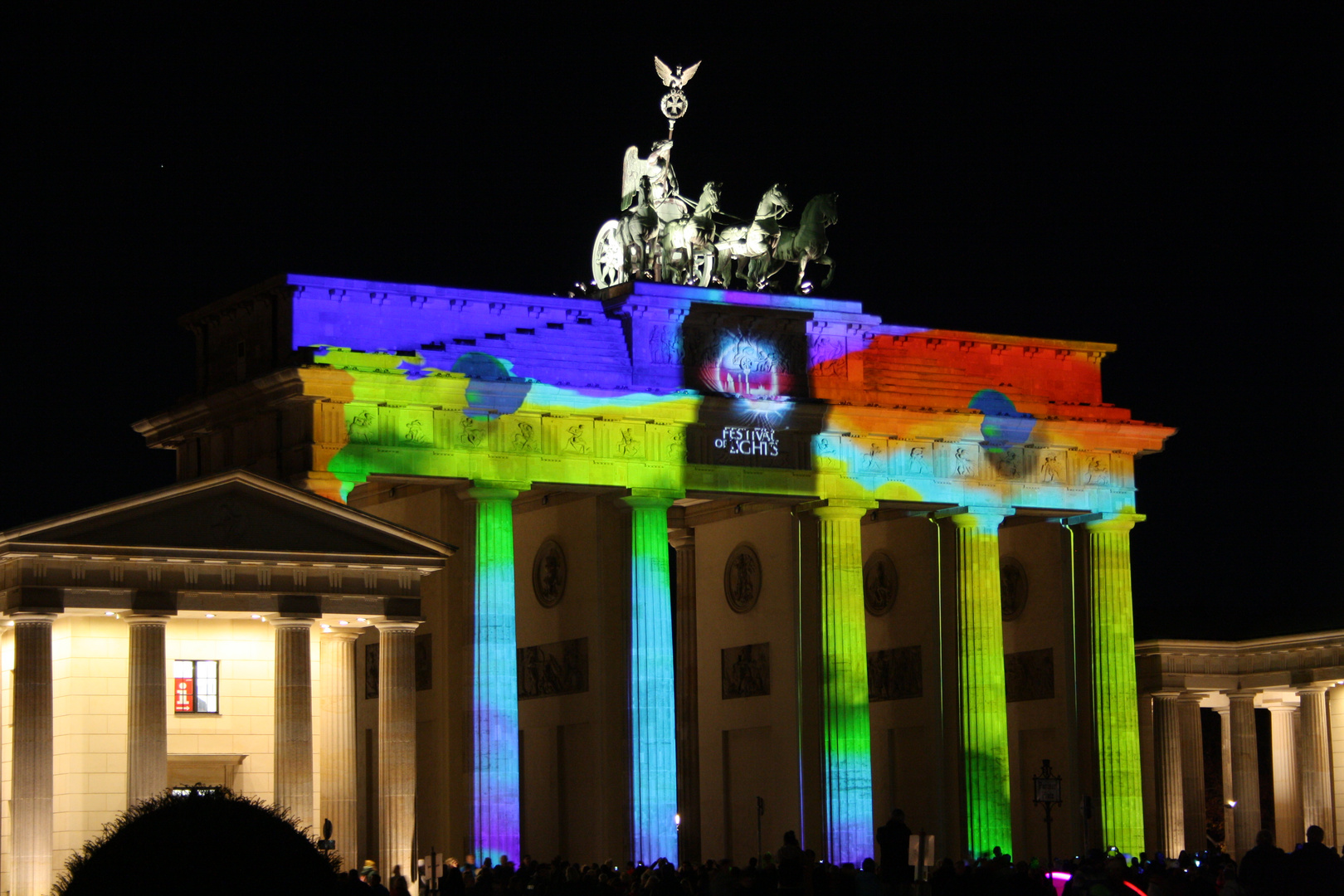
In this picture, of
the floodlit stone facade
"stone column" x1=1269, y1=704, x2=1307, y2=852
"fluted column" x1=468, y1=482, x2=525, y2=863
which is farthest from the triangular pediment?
"stone column" x1=1269, y1=704, x2=1307, y2=852

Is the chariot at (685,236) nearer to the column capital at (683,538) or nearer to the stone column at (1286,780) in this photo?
the column capital at (683,538)

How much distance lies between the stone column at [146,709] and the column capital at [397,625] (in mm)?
4765

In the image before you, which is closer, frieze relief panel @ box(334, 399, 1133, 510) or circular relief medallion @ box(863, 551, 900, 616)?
frieze relief panel @ box(334, 399, 1133, 510)

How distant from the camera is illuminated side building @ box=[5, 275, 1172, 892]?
186 feet

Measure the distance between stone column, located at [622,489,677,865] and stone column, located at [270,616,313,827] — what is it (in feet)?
44.3

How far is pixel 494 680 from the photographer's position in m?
56.8

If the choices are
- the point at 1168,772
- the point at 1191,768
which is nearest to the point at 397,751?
the point at 1168,772

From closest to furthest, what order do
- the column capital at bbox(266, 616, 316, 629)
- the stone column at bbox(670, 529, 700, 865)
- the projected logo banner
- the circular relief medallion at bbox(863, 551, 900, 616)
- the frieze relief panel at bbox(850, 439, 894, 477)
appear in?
the column capital at bbox(266, 616, 316, 629) → the projected logo banner → the frieze relief panel at bbox(850, 439, 894, 477) → the stone column at bbox(670, 529, 700, 865) → the circular relief medallion at bbox(863, 551, 900, 616)

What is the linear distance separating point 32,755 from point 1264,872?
85.6 ft

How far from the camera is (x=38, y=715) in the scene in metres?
44.3

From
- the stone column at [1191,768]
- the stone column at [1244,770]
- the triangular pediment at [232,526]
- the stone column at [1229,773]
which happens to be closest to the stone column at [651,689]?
the triangular pediment at [232,526]

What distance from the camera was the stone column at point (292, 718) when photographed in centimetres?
4691

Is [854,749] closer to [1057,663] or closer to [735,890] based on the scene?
[1057,663]

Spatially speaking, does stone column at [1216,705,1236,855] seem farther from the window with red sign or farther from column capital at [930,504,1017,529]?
the window with red sign
